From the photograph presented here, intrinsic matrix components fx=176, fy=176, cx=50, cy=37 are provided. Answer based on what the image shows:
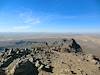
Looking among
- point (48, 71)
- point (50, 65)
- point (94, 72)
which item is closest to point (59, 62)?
point (50, 65)

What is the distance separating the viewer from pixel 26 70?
683 inches

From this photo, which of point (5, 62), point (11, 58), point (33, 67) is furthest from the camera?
point (11, 58)

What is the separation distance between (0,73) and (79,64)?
868 cm

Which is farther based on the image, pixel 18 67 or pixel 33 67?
pixel 33 67

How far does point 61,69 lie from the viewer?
17.5 metres

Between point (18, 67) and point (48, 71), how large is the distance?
2.99 m

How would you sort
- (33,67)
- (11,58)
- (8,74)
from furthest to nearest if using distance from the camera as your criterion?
(11,58) → (33,67) → (8,74)

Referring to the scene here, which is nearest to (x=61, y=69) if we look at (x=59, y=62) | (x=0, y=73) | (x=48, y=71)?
(x=48, y=71)

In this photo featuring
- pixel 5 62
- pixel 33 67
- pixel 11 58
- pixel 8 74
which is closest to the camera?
pixel 8 74

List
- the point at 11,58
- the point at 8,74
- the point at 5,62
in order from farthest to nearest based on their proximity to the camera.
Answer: the point at 11,58 < the point at 5,62 < the point at 8,74

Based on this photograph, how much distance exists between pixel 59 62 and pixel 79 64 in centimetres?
227

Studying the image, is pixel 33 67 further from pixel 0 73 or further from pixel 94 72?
pixel 94 72

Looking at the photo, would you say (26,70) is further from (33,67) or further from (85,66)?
(85,66)

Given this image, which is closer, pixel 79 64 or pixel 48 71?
pixel 48 71
